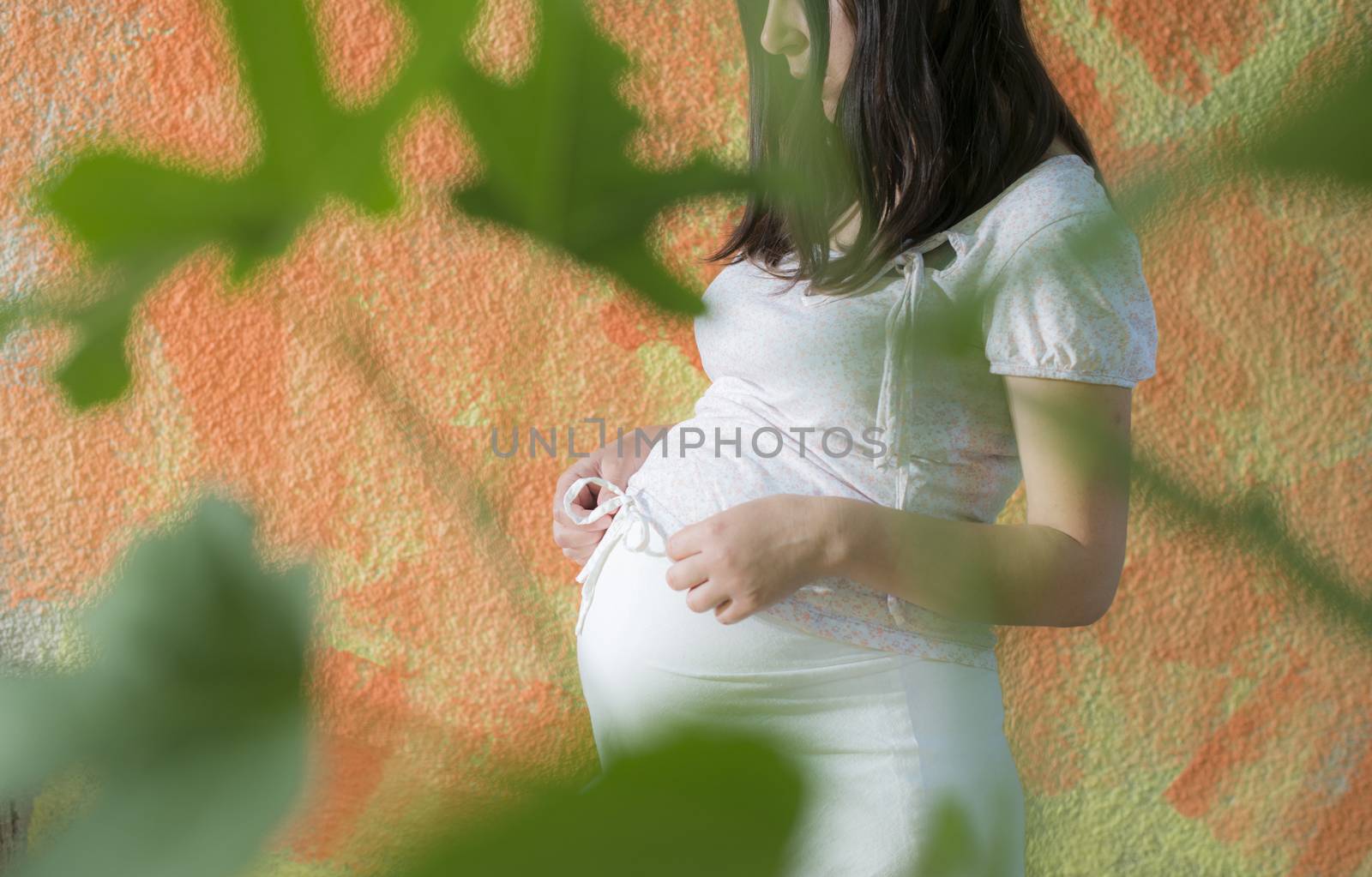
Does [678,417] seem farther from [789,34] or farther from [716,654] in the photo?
[789,34]

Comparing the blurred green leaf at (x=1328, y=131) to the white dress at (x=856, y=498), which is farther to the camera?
the white dress at (x=856, y=498)

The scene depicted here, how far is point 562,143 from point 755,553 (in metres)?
0.48

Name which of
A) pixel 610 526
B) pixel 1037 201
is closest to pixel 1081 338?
pixel 1037 201

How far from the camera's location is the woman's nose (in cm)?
11

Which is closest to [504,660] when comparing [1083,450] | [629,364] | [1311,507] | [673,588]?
[629,364]

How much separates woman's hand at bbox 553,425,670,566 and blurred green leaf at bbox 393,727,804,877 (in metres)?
0.72

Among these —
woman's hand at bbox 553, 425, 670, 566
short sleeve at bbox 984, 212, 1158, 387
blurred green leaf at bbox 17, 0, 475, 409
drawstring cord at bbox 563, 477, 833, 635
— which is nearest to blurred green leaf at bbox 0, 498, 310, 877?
blurred green leaf at bbox 17, 0, 475, 409

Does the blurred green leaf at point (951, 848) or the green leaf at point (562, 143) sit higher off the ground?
the green leaf at point (562, 143)

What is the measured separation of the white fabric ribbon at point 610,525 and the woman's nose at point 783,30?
1.85 feet

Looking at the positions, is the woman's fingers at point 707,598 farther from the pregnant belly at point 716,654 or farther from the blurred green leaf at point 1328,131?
the blurred green leaf at point 1328,131

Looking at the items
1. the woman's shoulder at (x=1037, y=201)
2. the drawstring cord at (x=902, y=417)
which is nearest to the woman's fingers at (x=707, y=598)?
the drawstring cord at (x=902, y=417)

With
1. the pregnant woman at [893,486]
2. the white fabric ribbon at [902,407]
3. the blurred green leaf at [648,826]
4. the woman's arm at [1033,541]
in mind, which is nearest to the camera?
the blurred green leaf at [648,826]

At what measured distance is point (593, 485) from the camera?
86cm

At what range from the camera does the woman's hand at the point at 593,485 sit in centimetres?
82
